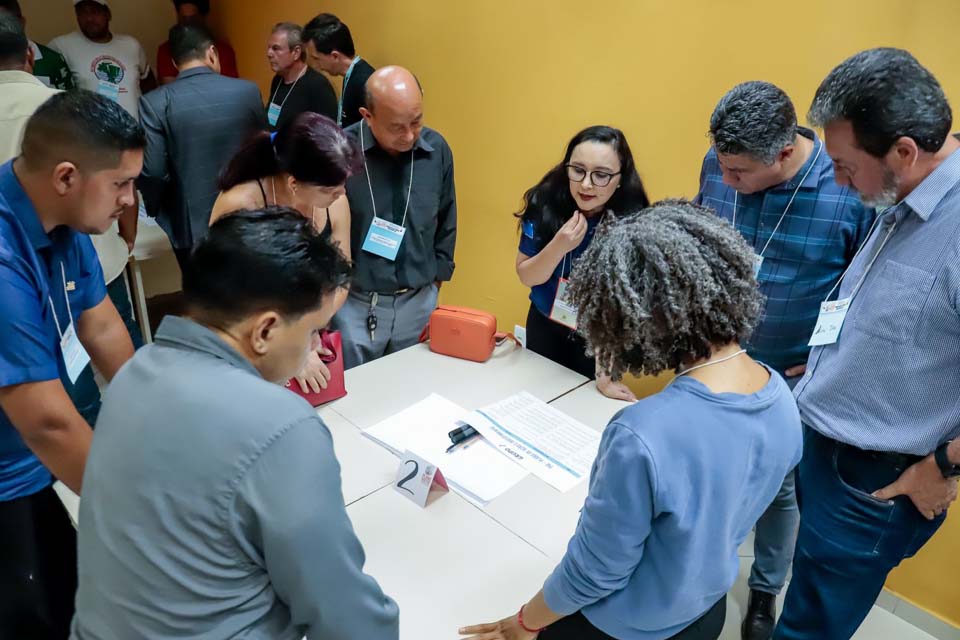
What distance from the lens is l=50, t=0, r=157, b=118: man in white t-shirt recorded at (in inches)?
155

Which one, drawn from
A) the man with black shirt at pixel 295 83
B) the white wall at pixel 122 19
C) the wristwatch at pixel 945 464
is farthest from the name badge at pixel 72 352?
the white wall at pixel 122 19

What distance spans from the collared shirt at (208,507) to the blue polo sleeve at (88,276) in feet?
2.44

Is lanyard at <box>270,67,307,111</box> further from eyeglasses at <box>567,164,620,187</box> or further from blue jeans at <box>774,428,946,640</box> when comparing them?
blue jeans at <box>774,428,946,640</box>

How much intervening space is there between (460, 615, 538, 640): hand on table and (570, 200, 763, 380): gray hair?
1.78ft

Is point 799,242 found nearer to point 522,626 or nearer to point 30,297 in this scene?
point 522,626

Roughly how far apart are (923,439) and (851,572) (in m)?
0.39

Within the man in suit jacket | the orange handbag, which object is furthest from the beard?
the man in suit jacket

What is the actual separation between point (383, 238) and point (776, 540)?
168 cm

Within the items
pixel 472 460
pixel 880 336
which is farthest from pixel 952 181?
pixel 472 460

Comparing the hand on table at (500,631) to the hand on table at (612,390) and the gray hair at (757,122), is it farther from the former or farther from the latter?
the gray hair at (757,122)

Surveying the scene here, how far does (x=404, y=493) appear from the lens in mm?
1526

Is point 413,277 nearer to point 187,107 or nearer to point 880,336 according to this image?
point 187,107

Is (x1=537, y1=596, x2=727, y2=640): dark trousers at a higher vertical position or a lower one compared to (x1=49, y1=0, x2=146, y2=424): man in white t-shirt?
lower

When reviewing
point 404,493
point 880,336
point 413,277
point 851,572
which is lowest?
point 851,572
